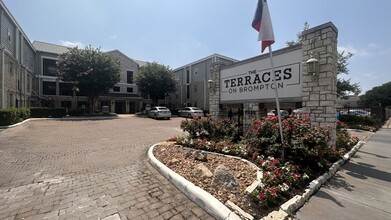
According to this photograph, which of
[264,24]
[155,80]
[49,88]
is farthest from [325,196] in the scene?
[49,88]

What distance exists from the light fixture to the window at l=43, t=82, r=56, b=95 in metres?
33.8

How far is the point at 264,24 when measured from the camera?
14.9 feet

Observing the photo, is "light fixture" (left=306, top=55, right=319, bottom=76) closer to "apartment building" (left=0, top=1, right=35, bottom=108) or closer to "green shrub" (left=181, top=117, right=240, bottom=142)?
"green shrub" (left=181, top=117, right=240, bottom=142)

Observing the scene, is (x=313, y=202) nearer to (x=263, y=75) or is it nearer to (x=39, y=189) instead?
(x=263, y=75)

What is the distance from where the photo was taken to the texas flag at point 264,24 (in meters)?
4.54

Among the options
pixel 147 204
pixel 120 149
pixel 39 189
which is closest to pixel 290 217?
pixel 147 204

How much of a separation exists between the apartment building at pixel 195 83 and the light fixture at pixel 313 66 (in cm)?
2250

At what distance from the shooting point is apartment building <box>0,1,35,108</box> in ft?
48.6

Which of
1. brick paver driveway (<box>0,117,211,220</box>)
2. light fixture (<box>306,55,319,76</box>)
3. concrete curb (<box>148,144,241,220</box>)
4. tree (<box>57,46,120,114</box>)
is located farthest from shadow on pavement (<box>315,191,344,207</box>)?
tree (<box>57,46,120,114</box>)

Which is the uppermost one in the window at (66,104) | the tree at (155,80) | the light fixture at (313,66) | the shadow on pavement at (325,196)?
the tree at (155,80)

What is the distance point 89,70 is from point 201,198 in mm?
23631

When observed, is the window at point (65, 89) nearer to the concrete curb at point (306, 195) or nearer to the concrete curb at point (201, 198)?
the concrete curb at point (201, 198)

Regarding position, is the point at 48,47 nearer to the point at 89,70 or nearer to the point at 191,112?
the point at 89,70

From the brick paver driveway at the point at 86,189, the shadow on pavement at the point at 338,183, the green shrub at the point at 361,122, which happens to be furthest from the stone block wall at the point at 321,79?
the green shrub at the point at 361,122
